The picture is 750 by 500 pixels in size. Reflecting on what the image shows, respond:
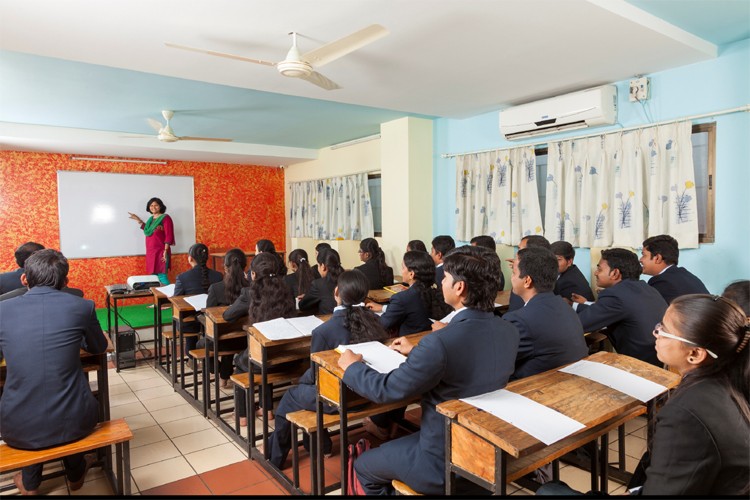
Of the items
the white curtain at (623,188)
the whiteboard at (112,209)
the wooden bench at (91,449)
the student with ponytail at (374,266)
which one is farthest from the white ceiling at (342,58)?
the whiteboard at (112,209)

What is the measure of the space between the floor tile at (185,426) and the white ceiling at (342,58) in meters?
2.49

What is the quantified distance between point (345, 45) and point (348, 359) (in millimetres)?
1635

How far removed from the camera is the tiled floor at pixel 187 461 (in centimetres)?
Result: 255

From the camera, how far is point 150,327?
6246 mm

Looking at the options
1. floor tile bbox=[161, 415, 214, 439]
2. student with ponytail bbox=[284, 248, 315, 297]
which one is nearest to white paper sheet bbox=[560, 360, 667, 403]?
floor tile bbox=[161, 415, 214, 439]

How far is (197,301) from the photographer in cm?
383

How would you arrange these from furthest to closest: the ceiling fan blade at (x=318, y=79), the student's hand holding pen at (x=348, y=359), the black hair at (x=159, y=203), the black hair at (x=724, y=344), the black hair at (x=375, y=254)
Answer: the black hair at (x=159, y=203)
the black hair at (x=375, y=254)
the ceiling fan blade at (x=318, y=79)
the student's hand holding pen at (x=348, y=359)
the black hair at (x=724, y=344)

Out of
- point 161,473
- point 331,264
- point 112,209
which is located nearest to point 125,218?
point 112,209

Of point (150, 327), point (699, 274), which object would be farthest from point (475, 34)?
point (150, 327)

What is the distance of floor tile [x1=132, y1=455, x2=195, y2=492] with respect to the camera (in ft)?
8.57

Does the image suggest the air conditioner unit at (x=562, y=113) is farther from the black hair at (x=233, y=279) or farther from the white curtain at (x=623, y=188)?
the black hair at (x=233, y=279)

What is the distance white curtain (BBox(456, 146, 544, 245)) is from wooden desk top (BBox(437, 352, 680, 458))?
2877 mm

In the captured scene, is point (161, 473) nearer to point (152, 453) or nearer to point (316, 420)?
point (152, 453)

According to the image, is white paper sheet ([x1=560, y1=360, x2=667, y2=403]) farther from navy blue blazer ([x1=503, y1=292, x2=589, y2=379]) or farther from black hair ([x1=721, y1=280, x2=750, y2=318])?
black hair ([x1=721, y1=280, x2=750, y2=318])
